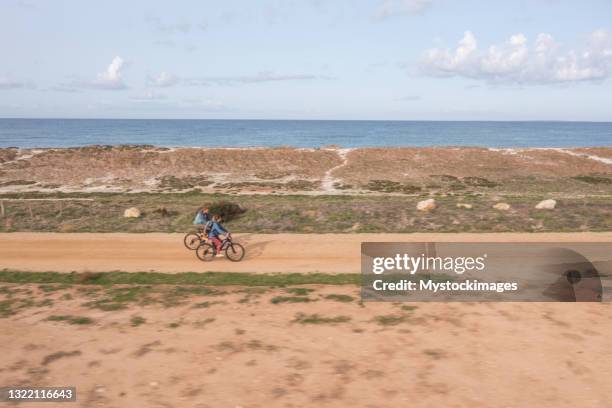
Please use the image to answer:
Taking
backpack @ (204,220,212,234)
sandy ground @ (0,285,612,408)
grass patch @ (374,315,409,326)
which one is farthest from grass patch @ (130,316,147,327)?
grass patch @ (374,315,409,326)

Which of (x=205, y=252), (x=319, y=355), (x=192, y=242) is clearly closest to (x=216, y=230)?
(x=205, y=252)

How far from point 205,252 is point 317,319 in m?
8.06

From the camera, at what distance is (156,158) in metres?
60.9

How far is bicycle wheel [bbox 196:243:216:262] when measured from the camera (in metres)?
19.2

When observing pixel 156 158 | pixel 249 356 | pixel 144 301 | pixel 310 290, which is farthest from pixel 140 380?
pixel 156 158

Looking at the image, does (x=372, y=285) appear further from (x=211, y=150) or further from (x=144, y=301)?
(x=211, y=150)

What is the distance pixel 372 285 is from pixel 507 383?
639cm

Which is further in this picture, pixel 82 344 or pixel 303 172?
pixel 303 172

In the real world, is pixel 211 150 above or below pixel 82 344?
above

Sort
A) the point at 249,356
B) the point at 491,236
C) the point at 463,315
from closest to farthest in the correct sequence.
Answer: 1. the point at 249,356
2. the point at 463,315
3. the point at 491,236

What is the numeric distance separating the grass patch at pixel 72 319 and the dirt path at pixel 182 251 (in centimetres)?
472

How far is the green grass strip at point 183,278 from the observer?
638 inches

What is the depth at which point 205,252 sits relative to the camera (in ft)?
62.8

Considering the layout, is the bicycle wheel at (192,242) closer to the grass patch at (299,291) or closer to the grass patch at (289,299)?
the grass patch at (299,291)
